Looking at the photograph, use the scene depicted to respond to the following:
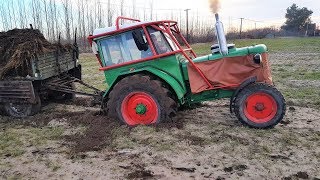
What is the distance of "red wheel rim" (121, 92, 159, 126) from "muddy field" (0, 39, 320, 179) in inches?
9.0

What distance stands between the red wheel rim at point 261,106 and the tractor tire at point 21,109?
4639 mm

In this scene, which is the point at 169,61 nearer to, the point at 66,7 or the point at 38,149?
the point at 38,149

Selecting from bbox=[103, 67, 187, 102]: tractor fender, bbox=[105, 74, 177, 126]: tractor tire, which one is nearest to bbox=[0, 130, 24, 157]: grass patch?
bbox=[105, 74, 177, 126]: tractor tire

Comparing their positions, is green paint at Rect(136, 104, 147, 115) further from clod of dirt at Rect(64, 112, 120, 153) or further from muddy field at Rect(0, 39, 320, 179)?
clod of dirt at Rect(64, 112, 120, 153)

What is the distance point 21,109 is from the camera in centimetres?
838

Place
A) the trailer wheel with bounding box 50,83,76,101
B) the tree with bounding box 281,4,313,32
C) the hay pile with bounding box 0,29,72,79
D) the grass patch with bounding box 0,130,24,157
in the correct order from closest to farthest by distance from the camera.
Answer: the grass patch with bounding box 0,130,24,157, the hay pile with bounding box 0,29,72,79, the trailer wheel with bounding box 50,83,76,101, the tree with bounding box 281,4,313,32

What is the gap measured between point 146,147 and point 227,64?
214cm

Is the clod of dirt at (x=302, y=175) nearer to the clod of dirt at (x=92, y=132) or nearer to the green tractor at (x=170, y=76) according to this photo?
the green tractor at (x=170, y=76)

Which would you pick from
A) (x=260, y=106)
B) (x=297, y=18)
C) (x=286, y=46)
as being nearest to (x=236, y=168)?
(x=260, y=106)

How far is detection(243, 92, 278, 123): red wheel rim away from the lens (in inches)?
256

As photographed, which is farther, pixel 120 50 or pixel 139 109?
pixel 120 50

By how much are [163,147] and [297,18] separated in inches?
2562

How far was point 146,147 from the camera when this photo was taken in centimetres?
600

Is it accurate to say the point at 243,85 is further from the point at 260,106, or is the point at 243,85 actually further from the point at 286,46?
the point at 286,46
